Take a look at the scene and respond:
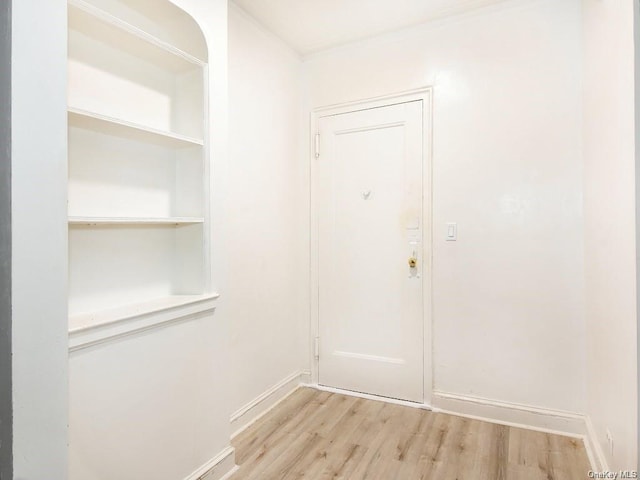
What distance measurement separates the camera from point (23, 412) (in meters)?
1.09

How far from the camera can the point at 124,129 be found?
1.50m

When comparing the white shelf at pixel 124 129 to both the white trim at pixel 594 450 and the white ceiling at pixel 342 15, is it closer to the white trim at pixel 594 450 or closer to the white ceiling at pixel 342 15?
the white ceiling at pixel 342 15

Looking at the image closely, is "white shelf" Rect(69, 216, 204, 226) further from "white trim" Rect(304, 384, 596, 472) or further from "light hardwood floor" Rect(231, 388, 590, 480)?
"white trim" Rect(304, 384, 596, 472)

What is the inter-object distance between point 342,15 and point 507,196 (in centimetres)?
155

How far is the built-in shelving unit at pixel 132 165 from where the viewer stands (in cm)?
146

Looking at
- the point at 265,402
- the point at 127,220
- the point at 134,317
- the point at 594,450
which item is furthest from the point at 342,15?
the point at 594,450

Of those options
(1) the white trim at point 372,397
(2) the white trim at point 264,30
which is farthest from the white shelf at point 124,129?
(1) the white trim at point 372,397

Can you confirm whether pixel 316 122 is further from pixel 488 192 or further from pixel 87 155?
pixel 87 155

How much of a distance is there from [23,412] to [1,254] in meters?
0.46

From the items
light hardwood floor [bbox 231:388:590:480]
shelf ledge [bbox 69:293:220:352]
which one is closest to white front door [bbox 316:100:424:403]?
light hardwood floor [bbox 231:388:590:480]

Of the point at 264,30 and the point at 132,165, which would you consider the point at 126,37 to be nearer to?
the point at 132,165

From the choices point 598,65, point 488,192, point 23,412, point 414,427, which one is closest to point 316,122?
point 488,192

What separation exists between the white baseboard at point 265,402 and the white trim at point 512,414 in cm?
103

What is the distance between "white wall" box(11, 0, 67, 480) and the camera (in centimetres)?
108
